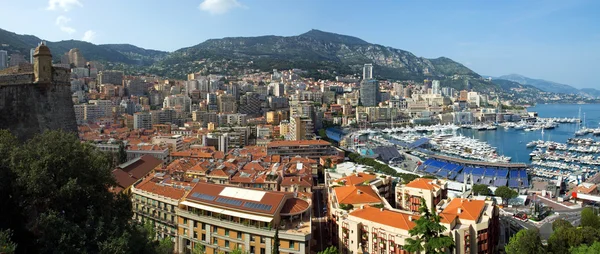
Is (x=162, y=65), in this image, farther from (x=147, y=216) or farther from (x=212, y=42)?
(x=147, y=216)

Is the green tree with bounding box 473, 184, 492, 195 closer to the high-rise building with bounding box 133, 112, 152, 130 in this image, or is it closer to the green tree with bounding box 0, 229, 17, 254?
the green tree with bounding box 0, 229, 17, 254

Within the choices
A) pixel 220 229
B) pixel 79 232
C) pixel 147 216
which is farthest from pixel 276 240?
pixel 147 216

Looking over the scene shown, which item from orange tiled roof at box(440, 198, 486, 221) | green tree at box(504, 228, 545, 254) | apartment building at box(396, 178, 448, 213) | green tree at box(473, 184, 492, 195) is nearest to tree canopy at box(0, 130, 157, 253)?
orange tiled roof at box(440, 198, 486, 221)

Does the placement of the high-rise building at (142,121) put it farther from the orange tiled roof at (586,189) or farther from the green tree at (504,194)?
the orange tiled roof at (586,189)

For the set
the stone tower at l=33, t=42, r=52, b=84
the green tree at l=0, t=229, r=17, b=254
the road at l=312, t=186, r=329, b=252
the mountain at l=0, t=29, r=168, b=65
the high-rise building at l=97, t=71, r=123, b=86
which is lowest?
the road at l=312, t=186, r=329, b=252

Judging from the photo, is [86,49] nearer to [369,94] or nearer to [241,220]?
[369,94]

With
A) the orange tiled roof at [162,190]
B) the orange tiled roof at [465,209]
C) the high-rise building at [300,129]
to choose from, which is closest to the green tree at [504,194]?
the orange tiled roof at [465,209]

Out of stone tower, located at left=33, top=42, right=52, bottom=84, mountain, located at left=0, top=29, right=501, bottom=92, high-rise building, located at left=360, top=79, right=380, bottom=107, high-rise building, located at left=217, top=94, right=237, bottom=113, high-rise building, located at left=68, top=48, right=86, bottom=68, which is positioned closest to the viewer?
stone tower, located at left=33, top=42, right=52, bottom=84
